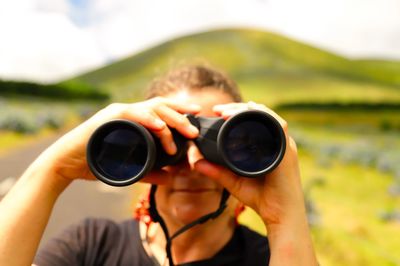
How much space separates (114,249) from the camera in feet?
6.17

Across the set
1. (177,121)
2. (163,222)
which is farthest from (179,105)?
(163,222)

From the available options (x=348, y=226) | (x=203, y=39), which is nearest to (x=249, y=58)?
(x=203, y=39)

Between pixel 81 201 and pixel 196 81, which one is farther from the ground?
pixel 196 81

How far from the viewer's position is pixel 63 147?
183cm

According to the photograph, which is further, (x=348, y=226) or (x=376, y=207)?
(x=376, y=207)

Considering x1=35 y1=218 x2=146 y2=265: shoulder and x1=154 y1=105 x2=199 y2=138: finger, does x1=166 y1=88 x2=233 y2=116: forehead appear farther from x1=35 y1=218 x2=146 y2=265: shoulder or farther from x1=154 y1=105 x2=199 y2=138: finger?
x1=35 y1=218 x2=146 y2=265: shoulder

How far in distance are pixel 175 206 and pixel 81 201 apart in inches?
274

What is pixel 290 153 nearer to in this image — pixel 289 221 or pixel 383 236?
pixel 289 221

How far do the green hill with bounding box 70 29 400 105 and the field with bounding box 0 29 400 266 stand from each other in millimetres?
213

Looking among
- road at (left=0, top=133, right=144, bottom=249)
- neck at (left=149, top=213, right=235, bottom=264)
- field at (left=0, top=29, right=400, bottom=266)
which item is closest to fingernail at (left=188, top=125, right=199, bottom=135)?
neck at (left=149, top=213, right=235, bottom=264)

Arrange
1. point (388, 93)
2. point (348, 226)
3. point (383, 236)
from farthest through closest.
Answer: point (388, 93) → point (348, 226) → point (383, 236)

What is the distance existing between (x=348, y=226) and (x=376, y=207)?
299 cm

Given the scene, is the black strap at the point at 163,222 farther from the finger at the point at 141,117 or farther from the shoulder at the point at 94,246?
the finger at the point at 141,117

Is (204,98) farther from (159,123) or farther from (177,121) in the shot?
(159,123)
